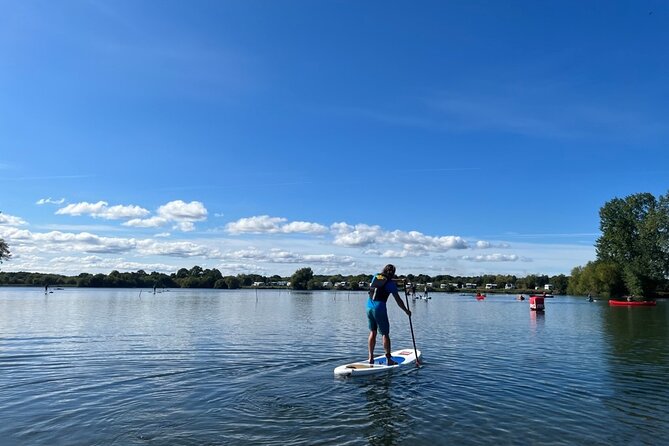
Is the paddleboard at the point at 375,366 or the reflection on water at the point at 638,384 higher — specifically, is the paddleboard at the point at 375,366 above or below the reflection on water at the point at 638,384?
above

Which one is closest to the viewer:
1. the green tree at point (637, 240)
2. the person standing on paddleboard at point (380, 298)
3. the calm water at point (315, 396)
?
the calm water at point (315, 396)

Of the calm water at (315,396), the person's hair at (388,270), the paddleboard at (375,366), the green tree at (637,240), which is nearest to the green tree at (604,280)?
the green tree at (637,240)

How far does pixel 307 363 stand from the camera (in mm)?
16656

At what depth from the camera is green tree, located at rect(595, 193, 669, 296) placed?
97500 millimetres

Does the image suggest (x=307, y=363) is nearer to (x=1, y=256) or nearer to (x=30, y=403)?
(x=30, y=403)

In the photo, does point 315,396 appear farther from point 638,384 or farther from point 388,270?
point 638,384

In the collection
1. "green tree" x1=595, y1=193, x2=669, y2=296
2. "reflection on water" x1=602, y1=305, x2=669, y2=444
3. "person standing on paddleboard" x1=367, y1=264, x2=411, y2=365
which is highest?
"green tree" x1=595, y1=193, x2=669, y2=296

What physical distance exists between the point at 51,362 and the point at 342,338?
1353 cm

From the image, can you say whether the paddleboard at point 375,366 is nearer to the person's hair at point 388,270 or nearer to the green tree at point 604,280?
the person's hair at point 388,270

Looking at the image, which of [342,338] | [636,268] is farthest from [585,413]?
[636,268]

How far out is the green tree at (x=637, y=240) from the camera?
320 ft

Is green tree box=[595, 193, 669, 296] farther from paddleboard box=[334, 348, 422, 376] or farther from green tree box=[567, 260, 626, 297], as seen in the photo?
paddleboard box=[334, 348, 422, 376]

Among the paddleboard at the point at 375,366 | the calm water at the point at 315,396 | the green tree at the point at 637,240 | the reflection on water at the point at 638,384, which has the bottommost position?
the reflection on water at the point at 638,384

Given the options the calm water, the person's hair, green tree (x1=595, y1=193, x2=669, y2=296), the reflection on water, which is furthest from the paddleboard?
green tree (x1=595, y1=193, x2=669, y2=296)
